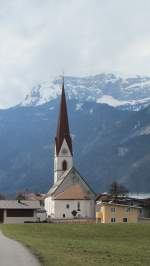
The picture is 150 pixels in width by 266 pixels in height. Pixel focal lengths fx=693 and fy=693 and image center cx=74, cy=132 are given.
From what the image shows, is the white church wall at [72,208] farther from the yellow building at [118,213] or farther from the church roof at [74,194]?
the yellow building at [118,213]

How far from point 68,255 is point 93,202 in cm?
11417

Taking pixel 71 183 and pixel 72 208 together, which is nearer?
pixel 72 208

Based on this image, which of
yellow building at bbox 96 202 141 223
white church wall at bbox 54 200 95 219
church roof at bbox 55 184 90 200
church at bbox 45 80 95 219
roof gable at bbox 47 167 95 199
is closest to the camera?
yellow building at bbox 96 202 141 223

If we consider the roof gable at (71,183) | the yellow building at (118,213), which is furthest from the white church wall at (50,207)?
the yellow building at (118,213)

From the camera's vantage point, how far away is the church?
5797 inches

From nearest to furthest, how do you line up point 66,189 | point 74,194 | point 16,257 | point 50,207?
point 16,257
point 74,194
point 66,189
point 50,207

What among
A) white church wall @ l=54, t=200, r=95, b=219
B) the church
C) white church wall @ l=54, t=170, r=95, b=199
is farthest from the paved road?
white church wall @ l=54, t=170, r=95, b=199

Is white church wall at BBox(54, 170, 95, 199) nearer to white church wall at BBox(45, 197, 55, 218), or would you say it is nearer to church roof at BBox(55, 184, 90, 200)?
church roof at BBox(55, 184, 90, 200)

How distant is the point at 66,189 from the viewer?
152 meters

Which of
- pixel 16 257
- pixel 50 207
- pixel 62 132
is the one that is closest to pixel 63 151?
pixel 62 132

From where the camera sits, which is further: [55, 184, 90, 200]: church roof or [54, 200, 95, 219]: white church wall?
[55, 184, 90, 200]: church roof

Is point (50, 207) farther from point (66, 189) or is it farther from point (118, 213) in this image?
point (118, 213)

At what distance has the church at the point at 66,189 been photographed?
147 meters

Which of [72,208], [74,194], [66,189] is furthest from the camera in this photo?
[66,189]
